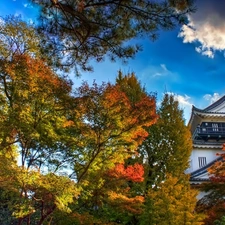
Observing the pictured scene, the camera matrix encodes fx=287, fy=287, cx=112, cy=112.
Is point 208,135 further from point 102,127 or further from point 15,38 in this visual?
point 15,38

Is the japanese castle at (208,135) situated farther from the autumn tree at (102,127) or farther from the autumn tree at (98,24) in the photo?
the autumn tree at (98,24)

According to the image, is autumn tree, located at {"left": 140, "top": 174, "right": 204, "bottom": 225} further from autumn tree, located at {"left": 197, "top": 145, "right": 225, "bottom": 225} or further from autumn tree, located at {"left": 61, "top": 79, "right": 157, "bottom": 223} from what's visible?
autumn tree, located at {"left": 197, "top": 145, "right": 225, "bottom": 225}

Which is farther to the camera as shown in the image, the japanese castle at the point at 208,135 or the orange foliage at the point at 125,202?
the japanese castle at the point at 208,135

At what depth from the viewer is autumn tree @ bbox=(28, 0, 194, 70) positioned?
4.69 m

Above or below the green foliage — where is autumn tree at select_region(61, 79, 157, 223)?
below

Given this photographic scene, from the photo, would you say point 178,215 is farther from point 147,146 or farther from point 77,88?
point 77,88

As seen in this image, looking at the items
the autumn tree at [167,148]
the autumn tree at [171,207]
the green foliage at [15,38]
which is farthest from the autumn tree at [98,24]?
the autumn tree at [167,148]

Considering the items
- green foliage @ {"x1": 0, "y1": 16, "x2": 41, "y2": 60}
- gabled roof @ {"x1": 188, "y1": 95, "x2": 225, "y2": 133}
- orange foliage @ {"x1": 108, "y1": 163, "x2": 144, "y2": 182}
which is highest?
gabled roof @ {"x1": 188, "y1": 95, "x2": 225, "y2": 133}

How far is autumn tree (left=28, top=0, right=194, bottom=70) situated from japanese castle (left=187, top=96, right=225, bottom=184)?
19.4 metres

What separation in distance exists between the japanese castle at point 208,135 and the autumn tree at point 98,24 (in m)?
19.4

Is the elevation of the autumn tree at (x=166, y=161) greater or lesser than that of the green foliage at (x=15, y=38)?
Result: lesser

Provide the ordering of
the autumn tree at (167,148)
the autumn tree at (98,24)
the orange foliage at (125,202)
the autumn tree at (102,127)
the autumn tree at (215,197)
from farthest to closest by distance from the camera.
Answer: the autumn tree at (215,197) < the autumn tree at (167,148) < the orange foliage at (125,202) < the autumn tree at (102,127) < the autumn tree at (98,24)

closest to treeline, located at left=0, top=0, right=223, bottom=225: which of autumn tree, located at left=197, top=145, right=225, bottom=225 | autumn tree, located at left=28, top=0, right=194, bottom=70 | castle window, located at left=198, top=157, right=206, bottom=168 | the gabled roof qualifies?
autumn tree, located at left=28, top=0, right=194, bottom=70

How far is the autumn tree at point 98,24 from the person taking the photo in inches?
185
